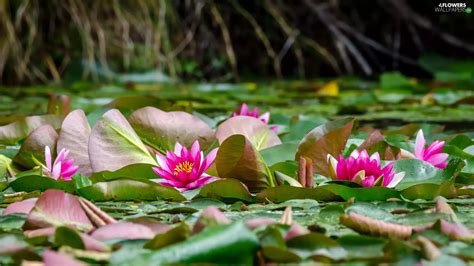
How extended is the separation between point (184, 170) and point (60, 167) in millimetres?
249

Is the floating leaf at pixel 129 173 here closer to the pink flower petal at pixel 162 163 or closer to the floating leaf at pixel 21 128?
the pink flower petal at pixel 162 163

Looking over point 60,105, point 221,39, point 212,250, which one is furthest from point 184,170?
point 221,39

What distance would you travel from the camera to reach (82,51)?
5.21 meters

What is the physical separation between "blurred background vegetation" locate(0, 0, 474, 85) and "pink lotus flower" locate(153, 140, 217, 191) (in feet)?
11.0

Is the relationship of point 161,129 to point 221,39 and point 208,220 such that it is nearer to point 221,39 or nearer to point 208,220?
point 208,220

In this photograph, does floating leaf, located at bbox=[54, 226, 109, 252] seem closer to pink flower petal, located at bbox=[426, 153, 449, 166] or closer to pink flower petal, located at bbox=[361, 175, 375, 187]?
pink flower petal, located at bbox=[361, 175, 375, 187]


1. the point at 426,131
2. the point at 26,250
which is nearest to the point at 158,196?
the point at 26,250

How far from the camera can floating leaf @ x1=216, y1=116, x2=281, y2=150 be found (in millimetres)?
1867

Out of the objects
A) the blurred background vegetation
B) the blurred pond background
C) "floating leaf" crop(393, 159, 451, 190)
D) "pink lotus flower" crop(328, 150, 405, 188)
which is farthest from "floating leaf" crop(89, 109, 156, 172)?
the blurred background vegetation

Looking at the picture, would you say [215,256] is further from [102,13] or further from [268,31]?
[268,31]

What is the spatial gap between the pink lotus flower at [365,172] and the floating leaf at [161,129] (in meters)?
0.38

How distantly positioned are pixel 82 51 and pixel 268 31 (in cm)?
154

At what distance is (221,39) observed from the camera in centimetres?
595

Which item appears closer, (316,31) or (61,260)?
(61,260)
